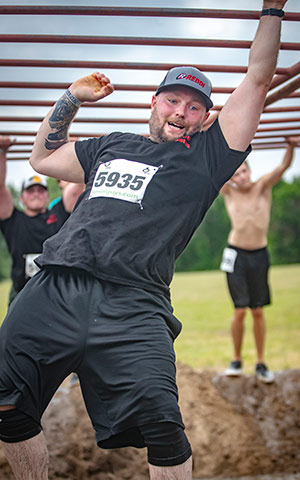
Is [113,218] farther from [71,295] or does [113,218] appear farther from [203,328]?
[203,328]

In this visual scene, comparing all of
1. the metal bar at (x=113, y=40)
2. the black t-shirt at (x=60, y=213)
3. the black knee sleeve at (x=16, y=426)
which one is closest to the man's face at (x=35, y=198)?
the black t-shirt at (x=60, y=213)

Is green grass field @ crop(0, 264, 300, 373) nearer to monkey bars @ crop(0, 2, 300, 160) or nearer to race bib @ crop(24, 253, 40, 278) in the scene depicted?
race bib @ crop(24, 253, 40, 278)

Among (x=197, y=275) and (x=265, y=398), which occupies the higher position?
(x=265, y=398)

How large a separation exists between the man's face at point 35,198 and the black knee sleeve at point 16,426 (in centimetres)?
296

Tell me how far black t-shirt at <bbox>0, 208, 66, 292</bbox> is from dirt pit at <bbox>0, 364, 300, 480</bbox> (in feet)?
4.34

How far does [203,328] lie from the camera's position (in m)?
13.6

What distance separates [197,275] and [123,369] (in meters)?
19.8

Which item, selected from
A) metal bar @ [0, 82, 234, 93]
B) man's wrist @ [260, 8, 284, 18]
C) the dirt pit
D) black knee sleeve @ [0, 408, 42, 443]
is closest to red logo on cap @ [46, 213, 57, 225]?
metal bar @ [0, 82, 234, 93]

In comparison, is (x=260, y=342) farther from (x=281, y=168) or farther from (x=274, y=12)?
(x=274, y=12)

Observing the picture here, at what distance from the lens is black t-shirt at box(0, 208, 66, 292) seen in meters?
4.52

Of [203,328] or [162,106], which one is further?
[203,328]

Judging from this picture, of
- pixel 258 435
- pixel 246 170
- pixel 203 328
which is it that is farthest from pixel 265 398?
pixel 203 328

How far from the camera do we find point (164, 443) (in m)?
1.80

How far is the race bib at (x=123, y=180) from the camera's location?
2.05m
